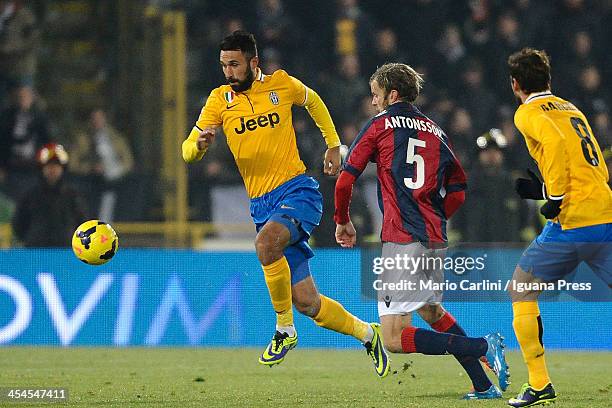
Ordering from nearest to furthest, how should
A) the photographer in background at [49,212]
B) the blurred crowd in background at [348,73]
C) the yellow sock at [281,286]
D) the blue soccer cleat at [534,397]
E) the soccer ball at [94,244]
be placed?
the blue soccer cleat at [534,397]
the yellow sock at [281,286]
the soccer ball at [94,244]
the photographer in background at [49,212]
the blurred crowd in background at [348,73]

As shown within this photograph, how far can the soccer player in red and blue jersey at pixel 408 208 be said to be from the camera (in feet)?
24.3

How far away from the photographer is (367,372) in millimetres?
9844

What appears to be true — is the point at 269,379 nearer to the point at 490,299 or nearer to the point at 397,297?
the point at 397,297

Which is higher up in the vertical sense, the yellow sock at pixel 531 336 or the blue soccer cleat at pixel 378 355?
the blue soccer cleat at pixel 378 355

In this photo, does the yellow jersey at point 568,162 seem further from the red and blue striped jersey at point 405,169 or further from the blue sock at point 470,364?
the blue sock at point 470,364

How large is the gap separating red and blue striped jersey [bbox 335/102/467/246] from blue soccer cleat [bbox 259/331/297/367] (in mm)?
1083

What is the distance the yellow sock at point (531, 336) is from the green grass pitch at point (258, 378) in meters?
0.49

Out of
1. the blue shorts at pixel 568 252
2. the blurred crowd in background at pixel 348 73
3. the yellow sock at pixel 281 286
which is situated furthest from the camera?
the blurred crowd in background at pixel 348 73

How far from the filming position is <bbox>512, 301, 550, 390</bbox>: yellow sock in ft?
22.5

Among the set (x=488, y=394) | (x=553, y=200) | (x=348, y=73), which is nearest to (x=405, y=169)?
(x=553, y=200)

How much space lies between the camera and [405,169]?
740cm

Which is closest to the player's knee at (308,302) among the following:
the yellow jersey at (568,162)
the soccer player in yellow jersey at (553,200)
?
the soccer player in yellow jersey at (553,200)

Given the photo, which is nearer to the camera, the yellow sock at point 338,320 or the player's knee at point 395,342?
the player's knee at point 395,342

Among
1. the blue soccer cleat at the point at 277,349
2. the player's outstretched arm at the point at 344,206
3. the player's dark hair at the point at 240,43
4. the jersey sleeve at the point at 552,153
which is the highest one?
the player's dark hair at the point at 240,43
